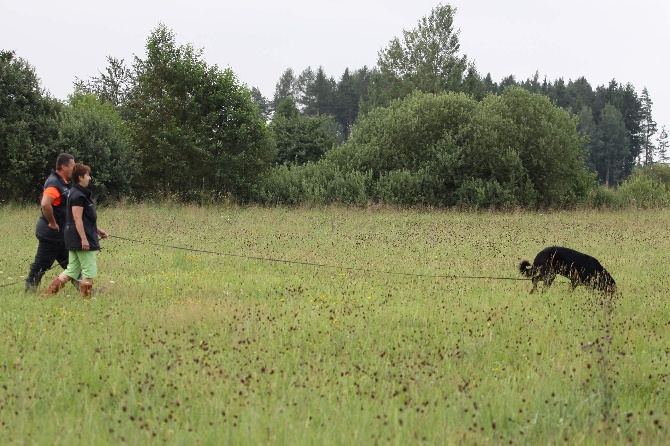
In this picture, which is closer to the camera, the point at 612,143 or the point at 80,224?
the point at 80,224

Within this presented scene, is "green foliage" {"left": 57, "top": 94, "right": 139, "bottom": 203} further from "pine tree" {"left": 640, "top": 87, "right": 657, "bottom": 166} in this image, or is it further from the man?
"pine tree" {"left": 640, "top": 87, "right": 657, "bottom": 166}

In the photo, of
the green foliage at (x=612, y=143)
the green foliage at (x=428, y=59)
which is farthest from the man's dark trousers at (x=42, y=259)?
the green foliage at (x=612, y=143)

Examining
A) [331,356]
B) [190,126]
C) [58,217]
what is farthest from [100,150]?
[331,356]

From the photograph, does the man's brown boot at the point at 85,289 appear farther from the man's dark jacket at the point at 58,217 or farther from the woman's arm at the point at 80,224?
the man's dark jacket at the point at 58,217

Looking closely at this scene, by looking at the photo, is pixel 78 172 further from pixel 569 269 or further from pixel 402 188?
pixel 402 188

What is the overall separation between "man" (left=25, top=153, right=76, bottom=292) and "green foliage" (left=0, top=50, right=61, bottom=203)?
16.3 m

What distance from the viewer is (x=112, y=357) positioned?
5.31 metres

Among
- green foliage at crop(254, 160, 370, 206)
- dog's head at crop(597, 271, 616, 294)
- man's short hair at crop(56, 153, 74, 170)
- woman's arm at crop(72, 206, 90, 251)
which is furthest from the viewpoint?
green foliage at crop(254, 160, 370, 206)

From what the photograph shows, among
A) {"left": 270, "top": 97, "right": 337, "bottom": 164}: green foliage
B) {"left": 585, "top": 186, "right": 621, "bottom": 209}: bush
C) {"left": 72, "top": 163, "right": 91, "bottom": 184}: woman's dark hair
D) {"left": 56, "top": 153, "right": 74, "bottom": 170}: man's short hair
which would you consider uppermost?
{"left": 270, "top": 97, "right": 337, "bottom": 164}: green foliage

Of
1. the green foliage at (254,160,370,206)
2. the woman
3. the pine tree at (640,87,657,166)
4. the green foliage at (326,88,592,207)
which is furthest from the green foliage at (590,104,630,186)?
the woman

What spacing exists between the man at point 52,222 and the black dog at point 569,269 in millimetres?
6710

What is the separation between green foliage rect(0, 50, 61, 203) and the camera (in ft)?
75.4

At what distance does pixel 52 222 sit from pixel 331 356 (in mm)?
4858

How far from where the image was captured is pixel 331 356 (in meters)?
5.64
